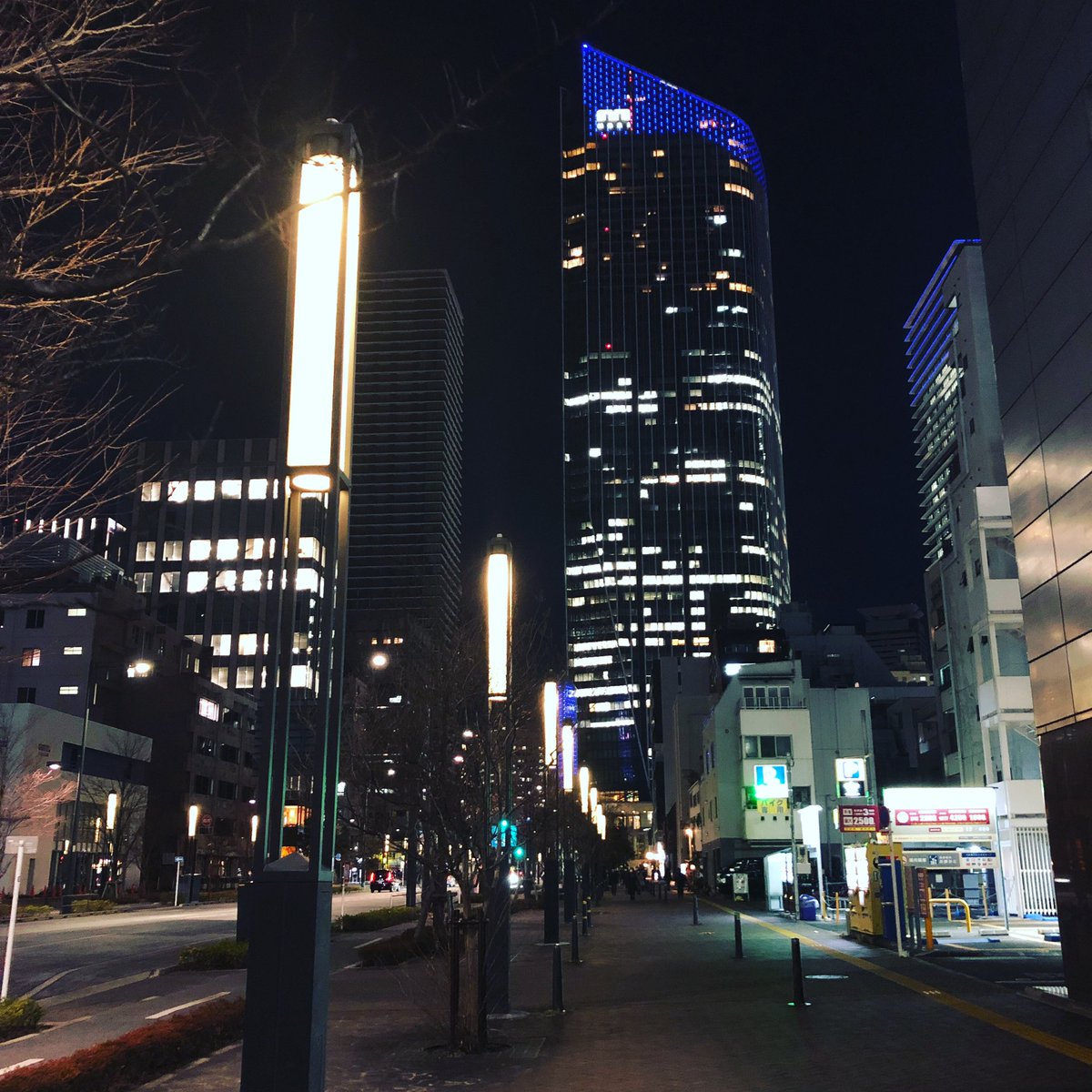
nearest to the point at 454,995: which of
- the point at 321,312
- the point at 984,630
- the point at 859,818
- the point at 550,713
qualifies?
the point at 321,312

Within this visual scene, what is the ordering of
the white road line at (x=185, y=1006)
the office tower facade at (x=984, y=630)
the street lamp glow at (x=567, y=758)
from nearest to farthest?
the white road line at (x=185, y=1006) < the street lamp glow at (x=567, y=758) < the office tower facade at (x=984, y=630)

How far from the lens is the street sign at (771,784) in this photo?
5897 cm

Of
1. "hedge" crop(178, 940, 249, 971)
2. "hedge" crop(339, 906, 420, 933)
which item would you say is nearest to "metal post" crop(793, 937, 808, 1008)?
"hedge" crop(178, 940, 249, 971)

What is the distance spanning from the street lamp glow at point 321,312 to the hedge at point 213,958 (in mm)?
19790

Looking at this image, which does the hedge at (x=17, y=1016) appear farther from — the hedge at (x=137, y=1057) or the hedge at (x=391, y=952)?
the hedge at (x=391, y=952)

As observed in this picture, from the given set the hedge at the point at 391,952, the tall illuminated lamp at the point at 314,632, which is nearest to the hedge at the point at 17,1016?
the hedge at the point at 391,952

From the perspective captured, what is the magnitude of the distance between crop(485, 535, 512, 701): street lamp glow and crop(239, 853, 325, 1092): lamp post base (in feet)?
34.0

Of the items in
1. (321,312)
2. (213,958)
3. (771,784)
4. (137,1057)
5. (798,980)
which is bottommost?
(213,958)

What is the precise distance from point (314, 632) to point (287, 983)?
2.27 meters

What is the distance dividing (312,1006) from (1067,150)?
49.5 ft

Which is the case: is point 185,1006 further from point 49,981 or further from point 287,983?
point 287,983

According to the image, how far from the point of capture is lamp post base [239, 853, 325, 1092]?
588cm

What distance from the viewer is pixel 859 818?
3234cm

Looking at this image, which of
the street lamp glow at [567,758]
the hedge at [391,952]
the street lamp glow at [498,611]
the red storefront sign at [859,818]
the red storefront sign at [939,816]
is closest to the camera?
the street lamp glow at [498,611]
